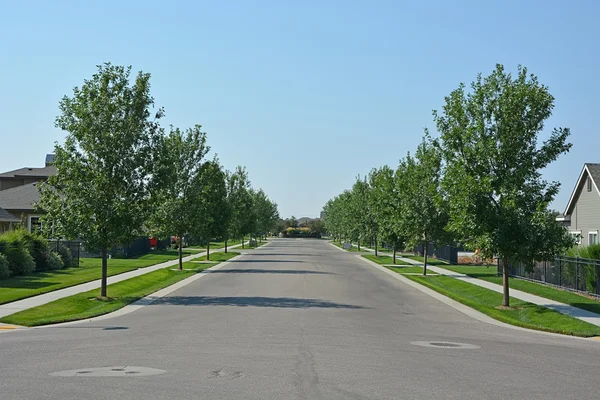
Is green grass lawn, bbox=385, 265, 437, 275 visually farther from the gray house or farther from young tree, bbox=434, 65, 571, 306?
young tree, bbox=434, 65, 571, 306

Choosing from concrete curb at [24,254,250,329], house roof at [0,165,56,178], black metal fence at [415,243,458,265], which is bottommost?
concrete curb at [24,254,250,329]

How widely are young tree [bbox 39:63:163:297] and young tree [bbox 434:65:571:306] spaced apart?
10.4m

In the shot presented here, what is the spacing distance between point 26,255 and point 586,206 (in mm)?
30400

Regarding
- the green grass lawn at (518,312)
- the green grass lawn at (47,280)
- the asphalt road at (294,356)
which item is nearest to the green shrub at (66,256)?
the green grass lawn at (47,280)

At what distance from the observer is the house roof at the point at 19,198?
53.8m

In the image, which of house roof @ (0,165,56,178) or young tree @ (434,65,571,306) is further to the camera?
house roof @ (0,165,56,178)

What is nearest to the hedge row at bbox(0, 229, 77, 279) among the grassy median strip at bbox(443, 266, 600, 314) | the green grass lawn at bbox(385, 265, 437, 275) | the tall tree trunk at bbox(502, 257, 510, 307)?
the green grass lawn at bbox(385, 265, 437, 275)

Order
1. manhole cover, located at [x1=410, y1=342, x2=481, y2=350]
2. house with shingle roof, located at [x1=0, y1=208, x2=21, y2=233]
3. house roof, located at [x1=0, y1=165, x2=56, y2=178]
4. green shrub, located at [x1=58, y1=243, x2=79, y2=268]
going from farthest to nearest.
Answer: house roof, located at [x1=0, y1=165, x2=56, y2=178], house with shingle roof, located at [x1=0, y1=208, x2=21, y2=233], green shrub, located at [x1=58, y1=243, x2=79, y2=268], manhole cover, located at [x1=410, y1=342, x2=481, y2=350]

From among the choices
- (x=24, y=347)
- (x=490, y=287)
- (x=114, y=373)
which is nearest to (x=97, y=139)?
(x=24, y=347)

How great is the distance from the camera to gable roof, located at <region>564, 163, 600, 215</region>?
132 feet

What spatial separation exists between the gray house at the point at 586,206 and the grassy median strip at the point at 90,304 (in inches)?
909

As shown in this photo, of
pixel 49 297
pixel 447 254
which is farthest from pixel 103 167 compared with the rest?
pixel 447 254

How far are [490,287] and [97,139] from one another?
55.2 ft

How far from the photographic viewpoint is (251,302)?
77.1ft
